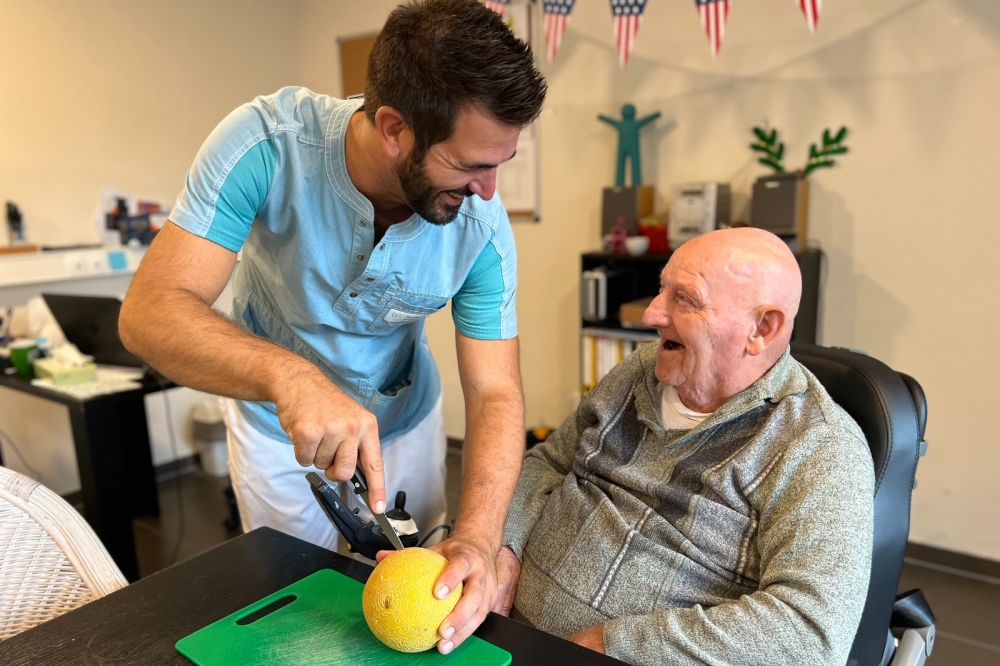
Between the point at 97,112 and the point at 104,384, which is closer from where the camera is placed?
the point at 104,384

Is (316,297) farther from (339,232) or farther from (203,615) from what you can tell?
(203,615)

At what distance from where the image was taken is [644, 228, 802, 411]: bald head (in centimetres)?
119

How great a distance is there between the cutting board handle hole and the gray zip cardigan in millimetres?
445

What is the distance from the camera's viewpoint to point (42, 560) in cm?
114

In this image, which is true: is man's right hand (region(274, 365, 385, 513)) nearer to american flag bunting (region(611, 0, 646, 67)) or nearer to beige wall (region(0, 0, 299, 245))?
american flag bunting (region(611, 0, 646, 67))

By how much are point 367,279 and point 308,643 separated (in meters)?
0.64

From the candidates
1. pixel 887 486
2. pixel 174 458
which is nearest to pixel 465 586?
pixel 887 486

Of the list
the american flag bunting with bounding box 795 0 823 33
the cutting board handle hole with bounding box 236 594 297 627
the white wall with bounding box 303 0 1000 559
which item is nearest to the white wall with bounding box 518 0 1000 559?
the white wall with bounding box 303 0 1000 559

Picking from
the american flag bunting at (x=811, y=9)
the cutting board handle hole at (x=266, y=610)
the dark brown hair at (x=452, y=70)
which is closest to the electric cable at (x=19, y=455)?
the cutting board handle hole at (x=266, y=610)

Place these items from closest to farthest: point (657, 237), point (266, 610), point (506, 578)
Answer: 1. point (266, 610)
2. point (506, 578)
3. point (657, 237)

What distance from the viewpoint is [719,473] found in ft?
3.81

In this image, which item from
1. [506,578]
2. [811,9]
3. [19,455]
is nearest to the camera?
[506,578]

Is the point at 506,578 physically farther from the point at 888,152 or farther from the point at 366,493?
the point at 888,152

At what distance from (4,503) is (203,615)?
1.47 ft
